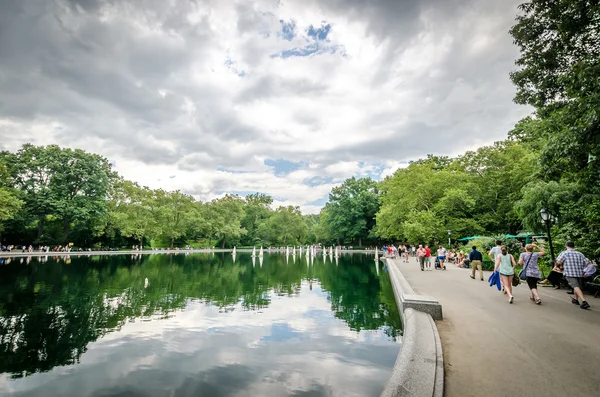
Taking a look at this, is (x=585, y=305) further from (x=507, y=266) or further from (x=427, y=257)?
(x=427, y=257)

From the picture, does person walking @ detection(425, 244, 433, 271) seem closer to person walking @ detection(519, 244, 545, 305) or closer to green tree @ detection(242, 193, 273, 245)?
person walking @ detection(519, 244, 545, 305)

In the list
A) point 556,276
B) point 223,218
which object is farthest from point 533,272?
point 223,218

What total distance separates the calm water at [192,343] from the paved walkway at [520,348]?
5.86 ft

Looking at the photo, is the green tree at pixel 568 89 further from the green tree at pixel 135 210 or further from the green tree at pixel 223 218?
the green tree at pixel 223 218

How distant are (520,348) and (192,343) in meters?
7.59

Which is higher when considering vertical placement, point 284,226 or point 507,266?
point 284,226

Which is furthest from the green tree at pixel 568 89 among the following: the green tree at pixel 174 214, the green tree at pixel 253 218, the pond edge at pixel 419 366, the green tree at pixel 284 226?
the green tree at pixel 253 218

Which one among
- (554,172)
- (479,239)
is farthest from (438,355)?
(479,239)

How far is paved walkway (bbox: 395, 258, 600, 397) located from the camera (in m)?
3.88

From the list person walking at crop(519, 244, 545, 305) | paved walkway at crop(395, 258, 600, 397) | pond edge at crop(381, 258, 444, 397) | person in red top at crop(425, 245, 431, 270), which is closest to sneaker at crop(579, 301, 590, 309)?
paved walkway at crop(395, 258, 600, 397)

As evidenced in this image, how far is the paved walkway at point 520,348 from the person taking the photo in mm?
3875

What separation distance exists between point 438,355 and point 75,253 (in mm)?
51945

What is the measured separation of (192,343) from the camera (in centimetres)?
860

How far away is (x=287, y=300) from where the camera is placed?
1469 centimetres
